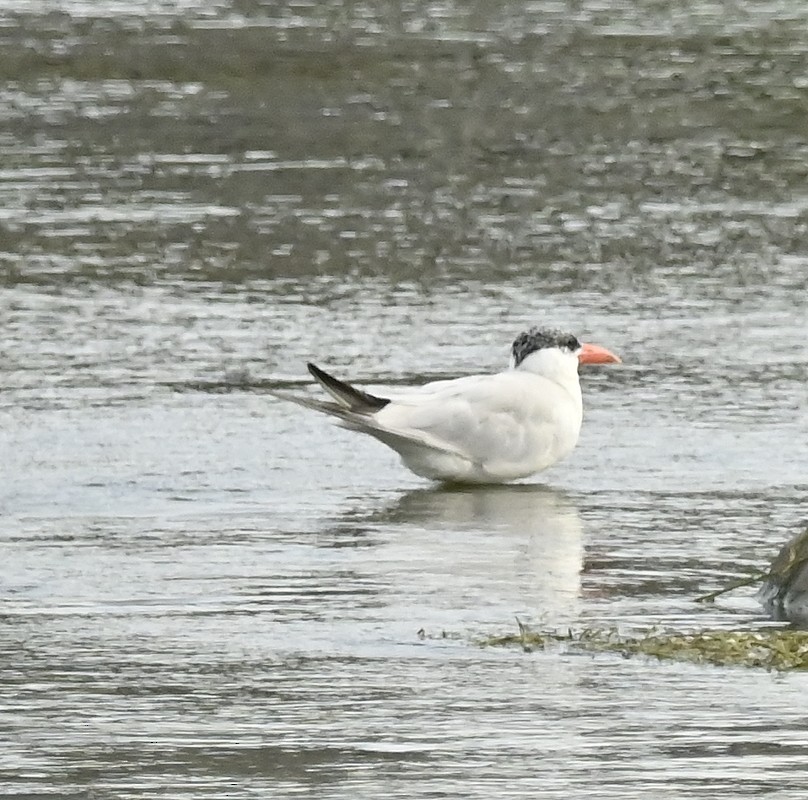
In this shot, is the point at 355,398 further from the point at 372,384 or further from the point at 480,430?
the point at 372,384

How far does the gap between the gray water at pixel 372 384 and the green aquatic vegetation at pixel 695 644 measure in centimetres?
11

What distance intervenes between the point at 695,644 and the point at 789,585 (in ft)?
2.01

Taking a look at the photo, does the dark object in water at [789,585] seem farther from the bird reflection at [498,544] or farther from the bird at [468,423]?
the bird at [468,423]

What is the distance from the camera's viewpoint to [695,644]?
7.48 m

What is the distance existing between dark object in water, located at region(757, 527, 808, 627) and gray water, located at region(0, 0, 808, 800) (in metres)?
0.10

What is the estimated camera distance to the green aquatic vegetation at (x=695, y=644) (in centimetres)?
730

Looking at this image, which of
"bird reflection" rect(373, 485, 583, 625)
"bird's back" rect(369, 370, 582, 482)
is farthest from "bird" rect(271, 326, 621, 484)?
"bird reflection" rect(373, 485, 583, 625)

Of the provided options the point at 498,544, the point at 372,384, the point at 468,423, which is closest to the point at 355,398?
the point at 468,423

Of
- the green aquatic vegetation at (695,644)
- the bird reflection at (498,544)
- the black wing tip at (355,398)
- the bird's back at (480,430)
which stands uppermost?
the black wing tip at (355,398)

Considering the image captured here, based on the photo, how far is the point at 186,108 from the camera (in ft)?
65.2

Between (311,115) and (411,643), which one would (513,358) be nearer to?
(411,643)

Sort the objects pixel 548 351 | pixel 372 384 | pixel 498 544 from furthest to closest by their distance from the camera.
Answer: pixel 372 384
pixel 548 351
pixel 498 544

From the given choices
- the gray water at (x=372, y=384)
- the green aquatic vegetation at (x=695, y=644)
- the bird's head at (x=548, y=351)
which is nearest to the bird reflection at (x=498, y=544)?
the gray water at (x=372, y=384)

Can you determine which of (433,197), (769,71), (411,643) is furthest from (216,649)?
(769,71)
